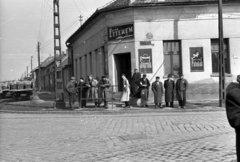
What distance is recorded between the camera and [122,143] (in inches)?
310

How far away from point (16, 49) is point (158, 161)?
4899 mm

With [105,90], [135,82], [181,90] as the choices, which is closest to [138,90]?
[135,82]

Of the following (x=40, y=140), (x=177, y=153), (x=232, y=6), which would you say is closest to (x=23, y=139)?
(x=40, y=140)

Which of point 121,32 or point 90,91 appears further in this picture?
point 121,32

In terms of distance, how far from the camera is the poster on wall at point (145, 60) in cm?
2138

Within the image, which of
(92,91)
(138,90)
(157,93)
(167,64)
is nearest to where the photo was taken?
(157,93)

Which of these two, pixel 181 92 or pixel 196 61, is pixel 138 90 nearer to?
pixel 181 92

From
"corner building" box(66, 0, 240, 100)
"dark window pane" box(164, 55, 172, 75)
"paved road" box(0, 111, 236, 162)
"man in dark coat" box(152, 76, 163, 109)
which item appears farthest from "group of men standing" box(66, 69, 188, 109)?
"paved road" box(0, 111, 236, 162)

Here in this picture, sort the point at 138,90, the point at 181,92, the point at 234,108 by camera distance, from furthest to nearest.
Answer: the point at 138,90 < the point at 181,92 < the point at 234,108

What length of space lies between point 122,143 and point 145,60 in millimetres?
13939

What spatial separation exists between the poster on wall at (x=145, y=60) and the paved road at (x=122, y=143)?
1062 centimetres


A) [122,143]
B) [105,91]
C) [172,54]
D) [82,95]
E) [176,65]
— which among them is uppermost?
[172,54]

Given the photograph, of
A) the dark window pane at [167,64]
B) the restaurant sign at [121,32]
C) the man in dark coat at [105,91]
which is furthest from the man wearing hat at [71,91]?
the dark window pane at [167,64]

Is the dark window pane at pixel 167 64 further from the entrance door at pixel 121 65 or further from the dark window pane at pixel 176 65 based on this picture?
the entrance door at pixel 121 65
